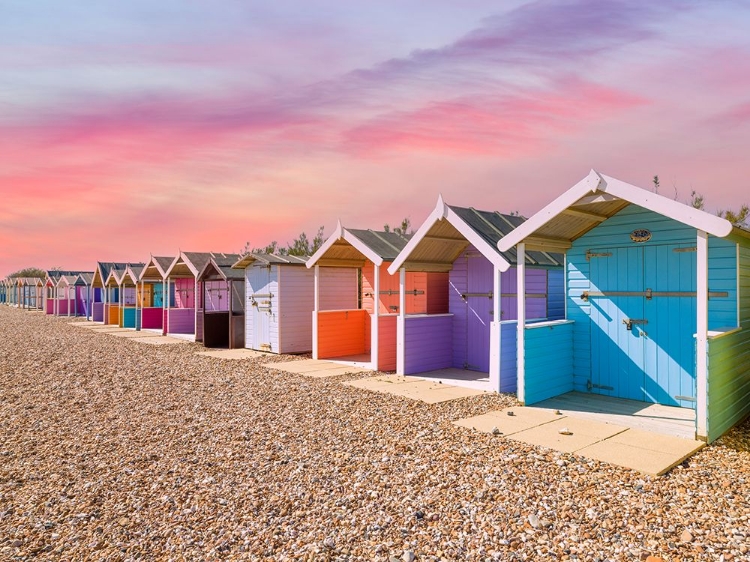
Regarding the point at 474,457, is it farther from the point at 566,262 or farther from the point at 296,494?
the point at 566,262

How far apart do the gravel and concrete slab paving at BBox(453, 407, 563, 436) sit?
1.18 feet

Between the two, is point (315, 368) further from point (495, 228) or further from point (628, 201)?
point (628, 201)

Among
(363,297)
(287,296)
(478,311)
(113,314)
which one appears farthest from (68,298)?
(478,311)

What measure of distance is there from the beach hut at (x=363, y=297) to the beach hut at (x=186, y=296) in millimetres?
6233

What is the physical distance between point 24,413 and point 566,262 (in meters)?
9.24

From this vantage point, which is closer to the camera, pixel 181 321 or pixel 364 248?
pixel 364 248

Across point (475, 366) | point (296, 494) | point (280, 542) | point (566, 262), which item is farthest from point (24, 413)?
point (566, 262)

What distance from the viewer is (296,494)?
4832mm

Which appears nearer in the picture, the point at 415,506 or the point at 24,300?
the point at 415,506

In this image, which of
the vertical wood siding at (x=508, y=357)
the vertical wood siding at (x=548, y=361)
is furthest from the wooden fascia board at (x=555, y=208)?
the vertical wood siding at (x=508, y=357)

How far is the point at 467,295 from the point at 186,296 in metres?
16.1

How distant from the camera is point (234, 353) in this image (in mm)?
15852

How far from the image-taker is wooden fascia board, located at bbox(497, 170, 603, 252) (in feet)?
23.6

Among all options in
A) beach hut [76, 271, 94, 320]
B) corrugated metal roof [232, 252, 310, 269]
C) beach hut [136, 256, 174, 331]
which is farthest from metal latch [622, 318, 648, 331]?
beach hut [76, 271, 94, 320]
